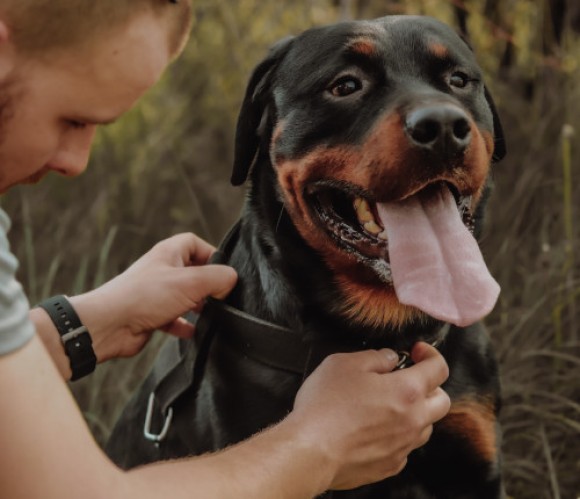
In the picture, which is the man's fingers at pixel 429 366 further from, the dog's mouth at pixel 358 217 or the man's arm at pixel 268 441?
the dog's mouth at pixel 358 217

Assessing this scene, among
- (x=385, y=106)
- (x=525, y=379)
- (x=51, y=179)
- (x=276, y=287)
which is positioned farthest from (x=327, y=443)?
(x=51, y=179)

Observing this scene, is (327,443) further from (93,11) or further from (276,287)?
(93,11)

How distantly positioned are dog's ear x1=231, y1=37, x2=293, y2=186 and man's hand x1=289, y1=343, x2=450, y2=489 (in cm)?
69

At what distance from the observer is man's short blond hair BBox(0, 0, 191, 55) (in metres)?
1.53

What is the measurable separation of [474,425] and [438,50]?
0.90 m

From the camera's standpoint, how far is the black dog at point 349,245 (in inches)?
87.7

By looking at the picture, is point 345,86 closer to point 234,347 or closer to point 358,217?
point 358,217

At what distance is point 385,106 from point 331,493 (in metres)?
0.90

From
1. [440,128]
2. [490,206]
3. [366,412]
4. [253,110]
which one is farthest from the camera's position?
[490,206]

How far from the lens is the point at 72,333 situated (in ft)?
7.80

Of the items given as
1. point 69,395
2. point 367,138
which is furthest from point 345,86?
point 69,395

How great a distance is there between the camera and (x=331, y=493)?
228 centimetres

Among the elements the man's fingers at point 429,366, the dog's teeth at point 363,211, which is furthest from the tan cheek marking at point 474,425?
the dog's teeth at point 363,211

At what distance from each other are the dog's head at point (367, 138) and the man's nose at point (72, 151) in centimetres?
64
